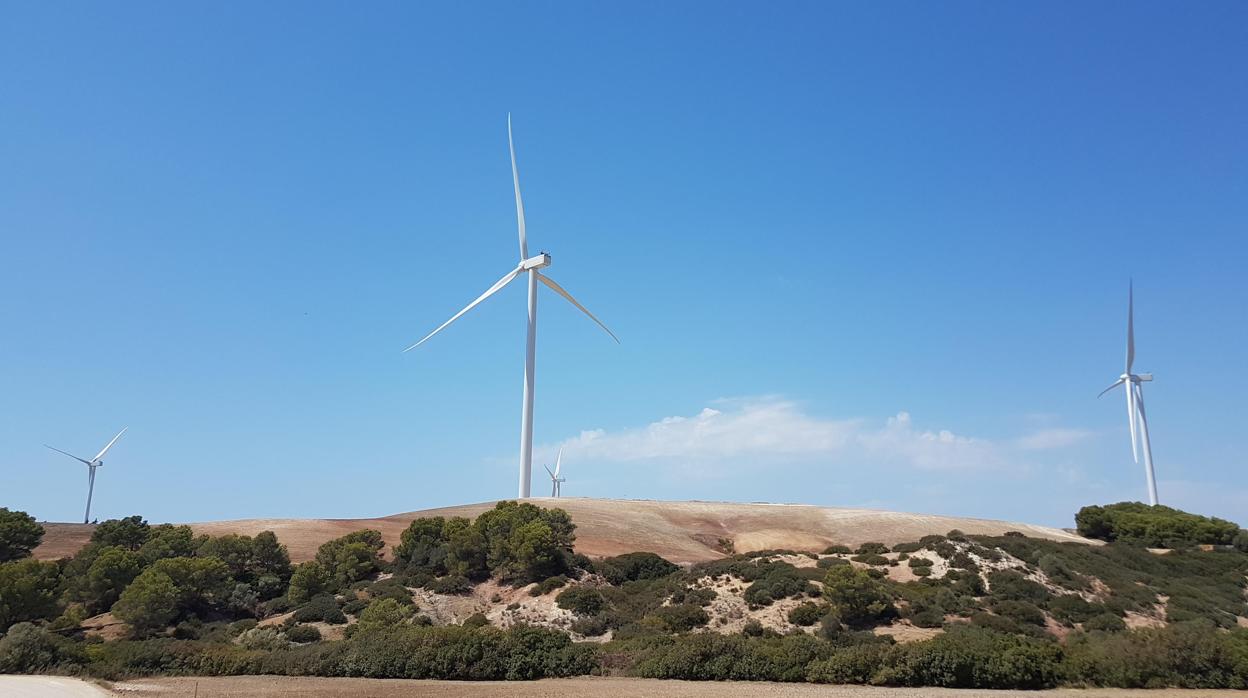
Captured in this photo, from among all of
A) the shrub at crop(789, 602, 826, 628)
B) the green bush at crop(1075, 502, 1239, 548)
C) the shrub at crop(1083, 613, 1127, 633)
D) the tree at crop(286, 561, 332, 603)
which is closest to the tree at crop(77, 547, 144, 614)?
the tree at crop(286, 561, 332, 603)

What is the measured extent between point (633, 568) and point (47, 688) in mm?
31299

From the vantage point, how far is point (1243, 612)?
133 feet

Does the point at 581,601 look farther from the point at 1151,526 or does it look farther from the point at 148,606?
the point at 1151,526

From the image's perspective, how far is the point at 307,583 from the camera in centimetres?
4569

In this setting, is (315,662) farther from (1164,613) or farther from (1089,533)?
(1089,533)

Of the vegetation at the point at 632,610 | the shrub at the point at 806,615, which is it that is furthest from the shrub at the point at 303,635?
the shrub at the point at 806,615

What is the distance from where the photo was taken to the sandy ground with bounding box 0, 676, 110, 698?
22.7 m

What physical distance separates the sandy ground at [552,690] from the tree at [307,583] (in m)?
19.3

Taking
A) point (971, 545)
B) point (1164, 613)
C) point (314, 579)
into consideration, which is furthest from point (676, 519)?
point (1164, 613)

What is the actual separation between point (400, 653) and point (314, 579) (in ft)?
70.0

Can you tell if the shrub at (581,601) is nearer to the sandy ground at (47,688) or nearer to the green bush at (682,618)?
the green bush at (682,618)

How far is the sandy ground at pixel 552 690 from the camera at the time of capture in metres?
22.3

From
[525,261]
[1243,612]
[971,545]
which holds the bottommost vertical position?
[1243,612]

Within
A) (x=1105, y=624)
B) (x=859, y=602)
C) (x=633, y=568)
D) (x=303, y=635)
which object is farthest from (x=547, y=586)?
(x=1105, y=624)
